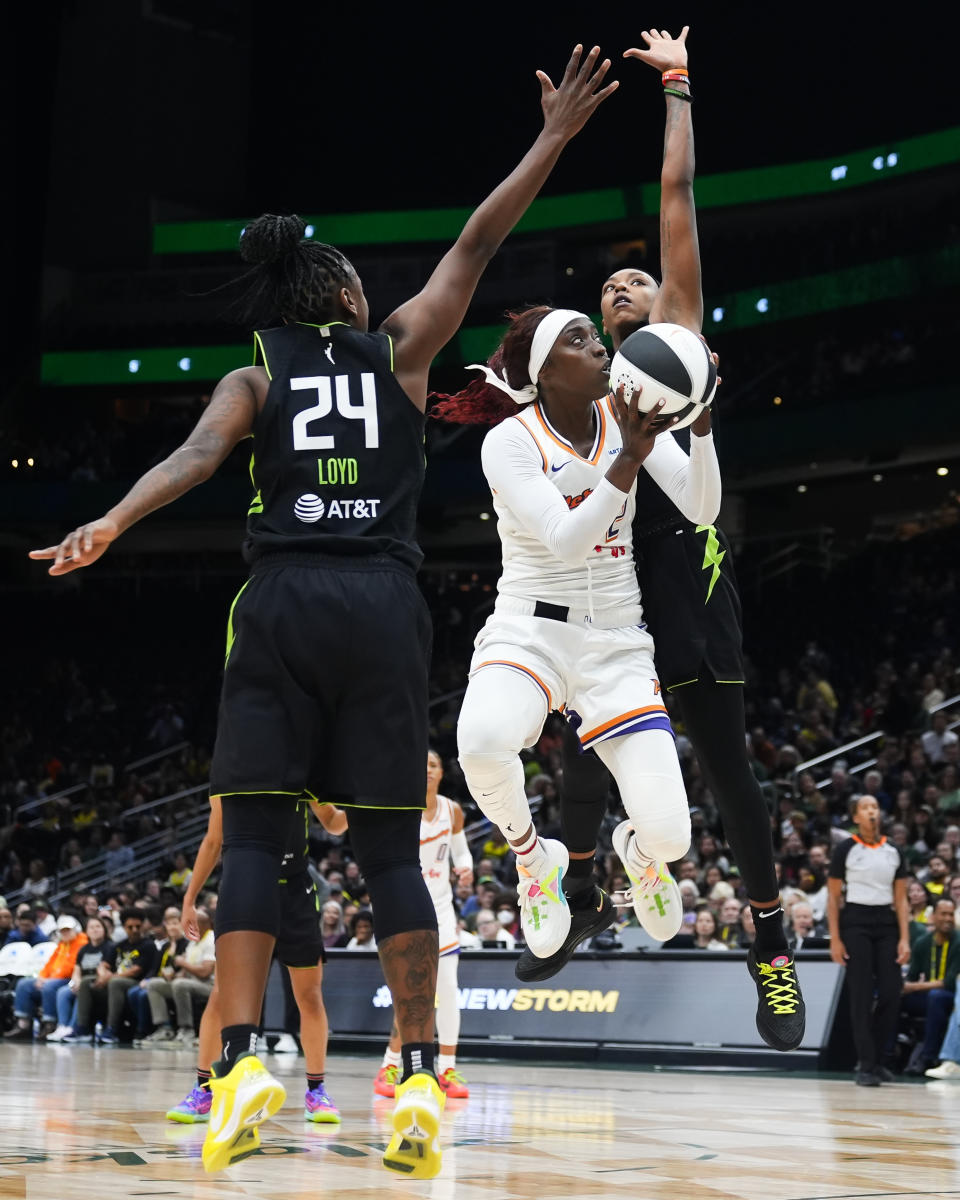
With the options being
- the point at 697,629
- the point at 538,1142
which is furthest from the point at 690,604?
the point at 538,1142

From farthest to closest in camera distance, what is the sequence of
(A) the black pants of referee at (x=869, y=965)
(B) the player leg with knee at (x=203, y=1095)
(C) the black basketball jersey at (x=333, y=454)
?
(A) the black pants of referee at (x=869, y=965), (B) the player leg with knee at (x=203, y=1095), (C) the black basketball jersey at (x=333, y=454)

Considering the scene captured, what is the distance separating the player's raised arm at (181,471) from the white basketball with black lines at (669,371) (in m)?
1.15

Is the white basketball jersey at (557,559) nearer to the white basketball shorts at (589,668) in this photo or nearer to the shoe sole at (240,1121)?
the white basketball shorts at (589,668)

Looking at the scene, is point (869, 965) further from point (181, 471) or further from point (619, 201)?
point (619, 201)

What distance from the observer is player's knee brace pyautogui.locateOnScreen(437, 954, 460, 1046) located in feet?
33.5

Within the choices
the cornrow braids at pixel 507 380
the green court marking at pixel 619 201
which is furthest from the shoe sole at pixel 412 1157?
the green court marking at pixel 619 201

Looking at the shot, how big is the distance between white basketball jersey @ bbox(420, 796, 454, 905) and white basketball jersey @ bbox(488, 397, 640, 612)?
5060 millimetres

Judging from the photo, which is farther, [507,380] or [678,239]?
[507,380]

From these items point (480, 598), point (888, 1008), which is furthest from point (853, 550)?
point (888, 1008)

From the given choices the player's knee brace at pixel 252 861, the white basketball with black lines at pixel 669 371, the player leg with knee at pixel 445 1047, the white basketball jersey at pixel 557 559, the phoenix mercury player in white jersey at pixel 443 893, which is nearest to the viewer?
the player's knee brace at pixel 252 861

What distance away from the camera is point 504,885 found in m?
18.8

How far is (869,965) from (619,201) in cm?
2214

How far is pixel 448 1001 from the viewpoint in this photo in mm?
10398

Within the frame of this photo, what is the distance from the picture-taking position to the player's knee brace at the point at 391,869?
4.19 metres
